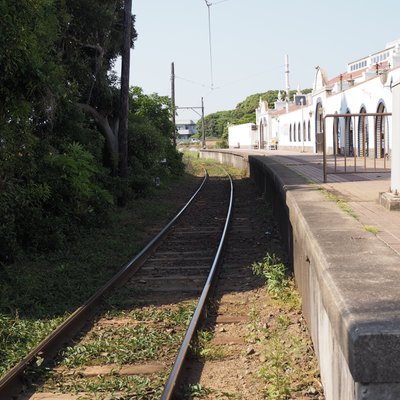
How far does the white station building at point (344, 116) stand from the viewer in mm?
25719

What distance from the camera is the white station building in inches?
1013

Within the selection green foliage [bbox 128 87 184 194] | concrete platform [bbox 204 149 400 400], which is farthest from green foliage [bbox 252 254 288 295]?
green foliage [bbox 128 87 184 194]

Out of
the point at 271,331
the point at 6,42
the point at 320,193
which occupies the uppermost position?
the point at 6,42

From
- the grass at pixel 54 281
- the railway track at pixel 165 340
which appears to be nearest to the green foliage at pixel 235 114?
the grass at pixel 54 281

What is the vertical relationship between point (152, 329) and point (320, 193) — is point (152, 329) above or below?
below

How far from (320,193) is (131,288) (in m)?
3.97

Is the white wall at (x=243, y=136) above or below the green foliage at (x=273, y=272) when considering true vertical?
above

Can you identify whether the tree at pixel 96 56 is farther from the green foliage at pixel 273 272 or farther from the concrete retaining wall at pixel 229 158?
the concrete retaining wall at pixel 229 158

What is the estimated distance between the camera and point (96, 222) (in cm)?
1340

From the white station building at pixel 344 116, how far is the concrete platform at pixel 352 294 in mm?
2642

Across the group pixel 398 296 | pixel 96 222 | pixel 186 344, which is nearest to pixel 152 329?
pixel 186 344

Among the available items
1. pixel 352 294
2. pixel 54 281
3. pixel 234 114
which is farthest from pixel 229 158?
pixel 234 114

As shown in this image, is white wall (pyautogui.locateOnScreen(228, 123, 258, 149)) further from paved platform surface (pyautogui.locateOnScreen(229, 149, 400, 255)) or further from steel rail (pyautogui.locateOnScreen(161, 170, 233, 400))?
steel rail (pyautogui.locateOnScreen(161, 170, 233, 400))

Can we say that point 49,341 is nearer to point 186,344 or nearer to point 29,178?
point 186,344
